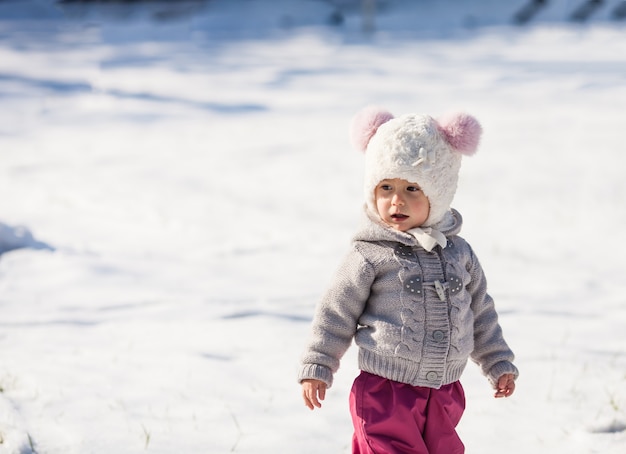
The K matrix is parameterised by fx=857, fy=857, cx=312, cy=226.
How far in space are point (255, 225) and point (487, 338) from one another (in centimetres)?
339

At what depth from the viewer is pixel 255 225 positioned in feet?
18.4

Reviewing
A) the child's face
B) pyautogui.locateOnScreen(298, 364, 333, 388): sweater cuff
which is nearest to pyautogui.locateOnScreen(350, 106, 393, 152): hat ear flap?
the child's face

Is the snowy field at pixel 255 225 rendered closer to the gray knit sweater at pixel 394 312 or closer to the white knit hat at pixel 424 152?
the white knit hat at pixel 424 152

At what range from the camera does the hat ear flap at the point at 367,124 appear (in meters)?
2.23

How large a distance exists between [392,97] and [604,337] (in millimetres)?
5441

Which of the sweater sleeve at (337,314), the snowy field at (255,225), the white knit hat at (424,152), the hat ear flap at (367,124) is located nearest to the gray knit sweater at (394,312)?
the sweater sleeve at (337,314)

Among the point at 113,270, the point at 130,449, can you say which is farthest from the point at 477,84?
the point at 130,449

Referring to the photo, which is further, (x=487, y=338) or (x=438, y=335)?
(x=487, y=338)

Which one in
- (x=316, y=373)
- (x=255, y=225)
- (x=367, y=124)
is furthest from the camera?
(x=255, y=225)

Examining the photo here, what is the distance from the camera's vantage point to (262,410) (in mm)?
3021

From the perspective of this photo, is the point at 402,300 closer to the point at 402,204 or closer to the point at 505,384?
the point at 402,204

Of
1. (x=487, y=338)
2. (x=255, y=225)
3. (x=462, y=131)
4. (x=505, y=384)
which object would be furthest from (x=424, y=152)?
(x=255, y=225)

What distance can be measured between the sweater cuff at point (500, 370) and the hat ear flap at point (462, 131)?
0.58 m

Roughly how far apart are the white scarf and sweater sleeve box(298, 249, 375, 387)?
0.14m
